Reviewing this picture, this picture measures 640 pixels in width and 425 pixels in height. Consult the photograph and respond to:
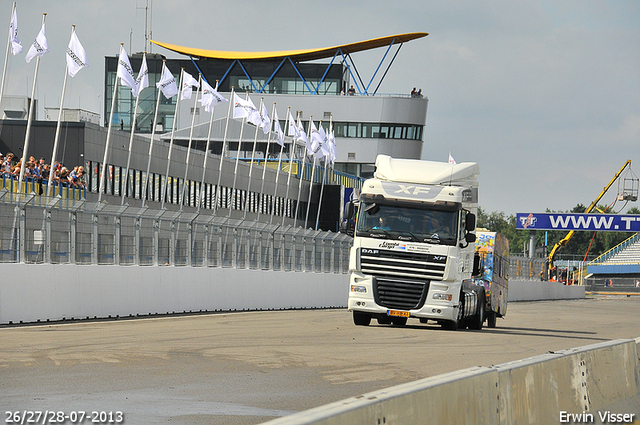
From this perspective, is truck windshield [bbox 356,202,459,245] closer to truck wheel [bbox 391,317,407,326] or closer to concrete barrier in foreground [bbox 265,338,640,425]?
truck wheel [bbox 391,317,407,326]

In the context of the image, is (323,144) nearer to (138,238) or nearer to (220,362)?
(138,238)

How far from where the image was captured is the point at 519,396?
740cm

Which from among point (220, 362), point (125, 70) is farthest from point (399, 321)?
point (125, 70)

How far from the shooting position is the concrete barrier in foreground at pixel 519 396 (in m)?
5.19

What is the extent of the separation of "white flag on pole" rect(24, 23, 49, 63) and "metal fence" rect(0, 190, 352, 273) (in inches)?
379

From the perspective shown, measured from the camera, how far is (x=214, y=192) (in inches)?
2788

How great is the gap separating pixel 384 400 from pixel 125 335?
12.5 meters

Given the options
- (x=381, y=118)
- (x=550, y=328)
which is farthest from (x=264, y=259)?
(x=381, y=118)

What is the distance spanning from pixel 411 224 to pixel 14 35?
18402 millimetres

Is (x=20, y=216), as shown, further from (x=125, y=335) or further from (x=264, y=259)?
(x=264, y=259)

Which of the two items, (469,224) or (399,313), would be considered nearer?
(399,313)

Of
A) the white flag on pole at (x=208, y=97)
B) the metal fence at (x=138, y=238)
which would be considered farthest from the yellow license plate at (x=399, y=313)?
the white flag on pole at (x=208, y=97)

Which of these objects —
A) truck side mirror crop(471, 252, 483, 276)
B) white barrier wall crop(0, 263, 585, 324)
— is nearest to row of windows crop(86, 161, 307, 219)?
white barrier wall crop(0, 263, 585, 324)

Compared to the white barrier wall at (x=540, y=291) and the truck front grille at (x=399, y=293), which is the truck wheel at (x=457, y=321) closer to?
the truck front grille at (x=399, y=293)
